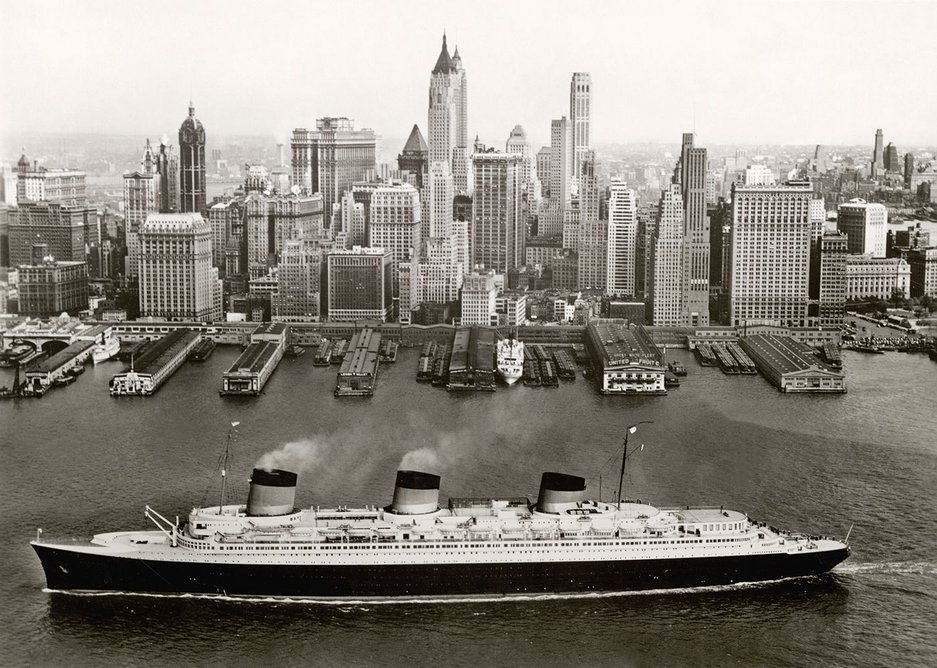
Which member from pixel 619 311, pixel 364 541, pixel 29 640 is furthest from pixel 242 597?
pixel 619 311

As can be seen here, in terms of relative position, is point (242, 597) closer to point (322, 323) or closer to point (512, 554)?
point (512, 554)

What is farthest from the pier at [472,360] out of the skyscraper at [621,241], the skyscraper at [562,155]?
the skyscraper at [562,155]

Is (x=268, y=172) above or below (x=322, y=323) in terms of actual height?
above

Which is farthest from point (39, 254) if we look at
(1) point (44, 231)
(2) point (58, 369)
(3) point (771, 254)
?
(3) point (771, 254)

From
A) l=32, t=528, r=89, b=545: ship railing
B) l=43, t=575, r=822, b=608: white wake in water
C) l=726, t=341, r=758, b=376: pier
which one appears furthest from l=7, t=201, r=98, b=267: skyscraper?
l=43, t=575, r=822, b=608: white wake in water

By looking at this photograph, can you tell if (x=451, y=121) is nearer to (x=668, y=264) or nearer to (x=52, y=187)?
(x=52, y=187)

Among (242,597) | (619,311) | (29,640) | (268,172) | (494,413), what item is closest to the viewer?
(29,640)

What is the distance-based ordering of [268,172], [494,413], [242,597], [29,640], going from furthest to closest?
[268,172]
[494,413]
[242,597]
[29,640]
